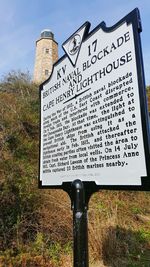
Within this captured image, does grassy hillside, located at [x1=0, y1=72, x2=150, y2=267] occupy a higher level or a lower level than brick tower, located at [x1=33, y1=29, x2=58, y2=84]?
lower

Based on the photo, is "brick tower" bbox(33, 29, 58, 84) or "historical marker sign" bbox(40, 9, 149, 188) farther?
"brick tower" bbox(33, 29, 58, 84)

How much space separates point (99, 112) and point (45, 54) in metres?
39.6

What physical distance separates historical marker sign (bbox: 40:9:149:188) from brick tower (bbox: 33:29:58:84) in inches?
1367

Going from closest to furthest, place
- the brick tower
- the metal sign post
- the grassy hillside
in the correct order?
the metal sign post → the grassy hillside → the brick tower

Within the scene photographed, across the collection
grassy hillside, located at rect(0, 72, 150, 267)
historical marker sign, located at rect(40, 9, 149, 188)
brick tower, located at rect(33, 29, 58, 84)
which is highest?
brick tower, located at rect(33, 29, 58, 84)

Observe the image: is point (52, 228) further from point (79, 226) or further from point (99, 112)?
point (99, 112)

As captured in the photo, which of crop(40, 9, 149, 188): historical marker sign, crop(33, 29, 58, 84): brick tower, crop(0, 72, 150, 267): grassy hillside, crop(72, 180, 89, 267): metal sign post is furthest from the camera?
crop(33, 29, 58, 84): brick tower

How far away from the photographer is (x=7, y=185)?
561 centimetres

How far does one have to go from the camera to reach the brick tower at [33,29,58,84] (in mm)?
38250

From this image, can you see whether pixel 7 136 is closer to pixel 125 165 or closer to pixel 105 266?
pixel 105 266

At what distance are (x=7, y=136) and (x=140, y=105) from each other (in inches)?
261

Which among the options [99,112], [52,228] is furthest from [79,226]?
[52,228]

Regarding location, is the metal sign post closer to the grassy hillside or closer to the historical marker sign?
the historical marker sign

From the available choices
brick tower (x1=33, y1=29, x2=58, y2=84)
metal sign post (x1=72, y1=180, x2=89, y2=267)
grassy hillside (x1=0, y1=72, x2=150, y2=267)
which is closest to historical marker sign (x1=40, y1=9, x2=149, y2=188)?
metal sign post (x1=72, y1=180, x2=89, y2=267)
